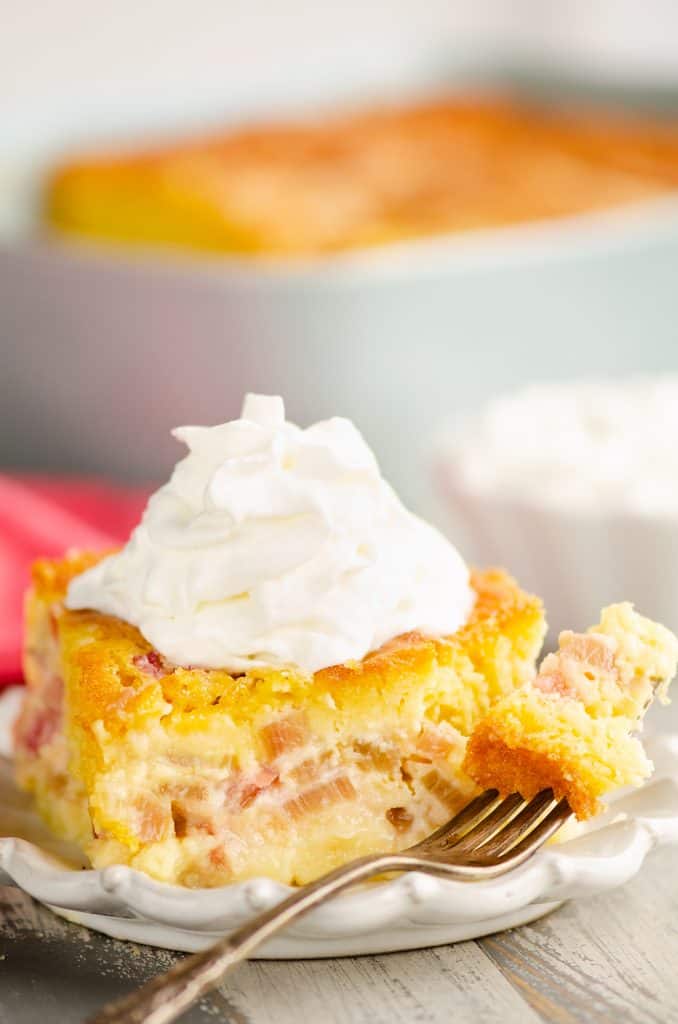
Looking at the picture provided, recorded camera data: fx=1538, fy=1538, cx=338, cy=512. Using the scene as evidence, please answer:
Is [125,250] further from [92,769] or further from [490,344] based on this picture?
[92,769]

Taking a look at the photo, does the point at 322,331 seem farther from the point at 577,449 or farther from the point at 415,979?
the point at 415,979

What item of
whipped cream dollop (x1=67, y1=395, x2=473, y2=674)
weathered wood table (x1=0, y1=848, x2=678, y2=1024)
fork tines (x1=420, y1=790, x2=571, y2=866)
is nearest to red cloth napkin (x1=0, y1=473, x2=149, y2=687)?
whipped cream dollop (x1=67, y1=395, x2=473, y2=674)

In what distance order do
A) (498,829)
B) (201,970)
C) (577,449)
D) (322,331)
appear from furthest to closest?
(322,331)
(577,449)
(498,829)
(201,970)

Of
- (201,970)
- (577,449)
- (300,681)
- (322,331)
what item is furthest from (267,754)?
(322,331)

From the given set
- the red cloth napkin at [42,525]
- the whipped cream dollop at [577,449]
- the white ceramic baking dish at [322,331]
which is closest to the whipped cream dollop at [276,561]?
the red cloth napkin at [42,525]

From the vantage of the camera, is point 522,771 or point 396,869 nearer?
point 396,869

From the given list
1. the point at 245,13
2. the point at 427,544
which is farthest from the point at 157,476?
the point at 245,13
